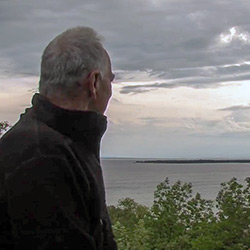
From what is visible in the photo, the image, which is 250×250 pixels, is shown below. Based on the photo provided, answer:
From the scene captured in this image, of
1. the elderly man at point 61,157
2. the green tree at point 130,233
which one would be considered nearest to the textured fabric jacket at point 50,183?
the elderly man at point 61,157

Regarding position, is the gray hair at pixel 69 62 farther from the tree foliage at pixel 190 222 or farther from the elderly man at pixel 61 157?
the tree foliage at pixel 190 222

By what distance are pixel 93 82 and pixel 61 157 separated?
0.99 ft

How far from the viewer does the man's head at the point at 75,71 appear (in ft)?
6.09

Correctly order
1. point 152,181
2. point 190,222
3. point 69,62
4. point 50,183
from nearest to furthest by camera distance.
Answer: point 50,183 → point 69,62 → point 190,222 → point 152,181

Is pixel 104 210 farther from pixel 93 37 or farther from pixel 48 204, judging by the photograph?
pixel 93 37

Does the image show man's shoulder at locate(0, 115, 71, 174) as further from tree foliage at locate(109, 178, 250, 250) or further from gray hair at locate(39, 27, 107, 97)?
tree foliage at locate(109, 178, 250, 250)

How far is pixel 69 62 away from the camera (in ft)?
6.07

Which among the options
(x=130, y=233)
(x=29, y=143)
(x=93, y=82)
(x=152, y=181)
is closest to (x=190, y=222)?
(x=130, y=233)

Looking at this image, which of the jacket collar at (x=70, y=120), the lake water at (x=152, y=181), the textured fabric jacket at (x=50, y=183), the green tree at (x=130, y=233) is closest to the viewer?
the textured fabric jacket at (x=50, y=183)

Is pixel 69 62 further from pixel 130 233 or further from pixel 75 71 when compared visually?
pixel 130 233

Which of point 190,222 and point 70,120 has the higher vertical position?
point 70,120

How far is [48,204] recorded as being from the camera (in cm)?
168

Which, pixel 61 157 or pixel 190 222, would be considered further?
pixel 190 222

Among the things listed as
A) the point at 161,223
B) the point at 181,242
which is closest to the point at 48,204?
the point at 181,242
